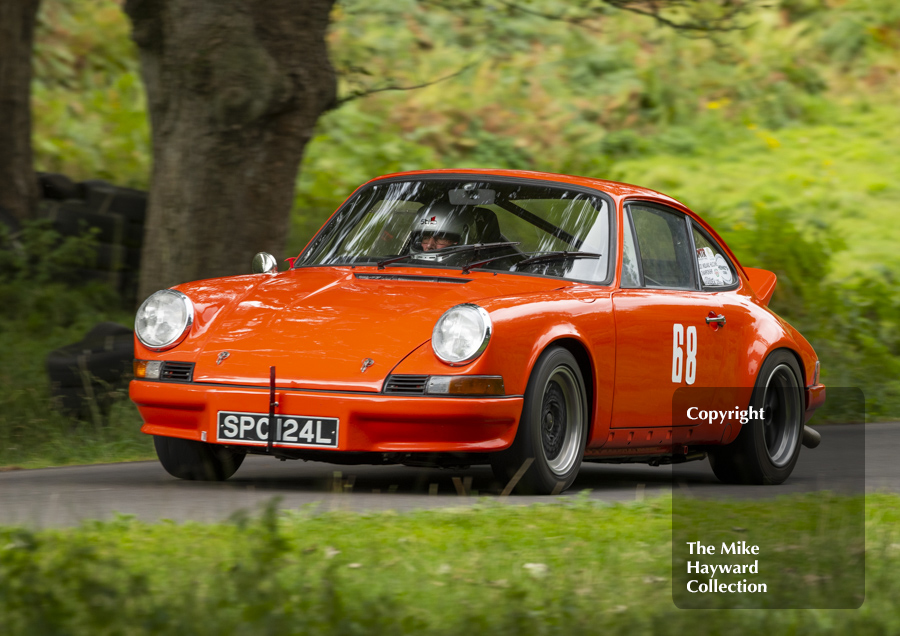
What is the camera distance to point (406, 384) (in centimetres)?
572

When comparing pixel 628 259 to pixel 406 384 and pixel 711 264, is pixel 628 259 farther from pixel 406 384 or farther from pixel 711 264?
pixel 406 384

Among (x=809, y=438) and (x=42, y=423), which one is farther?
(x=42, y=423)

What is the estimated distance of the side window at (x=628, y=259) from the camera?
6945 millimetres

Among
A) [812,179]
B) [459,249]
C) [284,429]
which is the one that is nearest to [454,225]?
→ [459,249]

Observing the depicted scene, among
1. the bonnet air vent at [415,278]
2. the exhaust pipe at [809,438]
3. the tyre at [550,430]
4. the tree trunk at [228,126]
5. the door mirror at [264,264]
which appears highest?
the tree trunk at [228,126]

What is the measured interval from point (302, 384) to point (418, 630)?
8.22 ft

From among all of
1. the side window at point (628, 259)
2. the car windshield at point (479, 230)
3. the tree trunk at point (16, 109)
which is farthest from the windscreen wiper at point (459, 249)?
the tree trunk at point (16, 109)

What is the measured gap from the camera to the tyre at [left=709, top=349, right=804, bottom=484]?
7.52m

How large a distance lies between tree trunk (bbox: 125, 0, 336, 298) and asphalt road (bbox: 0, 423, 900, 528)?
1.84 m

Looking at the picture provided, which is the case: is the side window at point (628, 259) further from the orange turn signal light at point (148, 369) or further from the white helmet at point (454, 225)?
the orange turn signal light at point (148, 369)

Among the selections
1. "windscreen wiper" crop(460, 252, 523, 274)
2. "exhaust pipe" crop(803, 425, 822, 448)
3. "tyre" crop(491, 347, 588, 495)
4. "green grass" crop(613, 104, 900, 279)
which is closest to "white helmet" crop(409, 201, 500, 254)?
"windscreen wiper" crop(460, 252, 523, 274)

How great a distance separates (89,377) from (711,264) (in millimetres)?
3853

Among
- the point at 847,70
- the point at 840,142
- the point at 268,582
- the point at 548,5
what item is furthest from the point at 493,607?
the point at 847,70

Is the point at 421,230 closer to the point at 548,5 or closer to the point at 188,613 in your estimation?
the point at 188,613
